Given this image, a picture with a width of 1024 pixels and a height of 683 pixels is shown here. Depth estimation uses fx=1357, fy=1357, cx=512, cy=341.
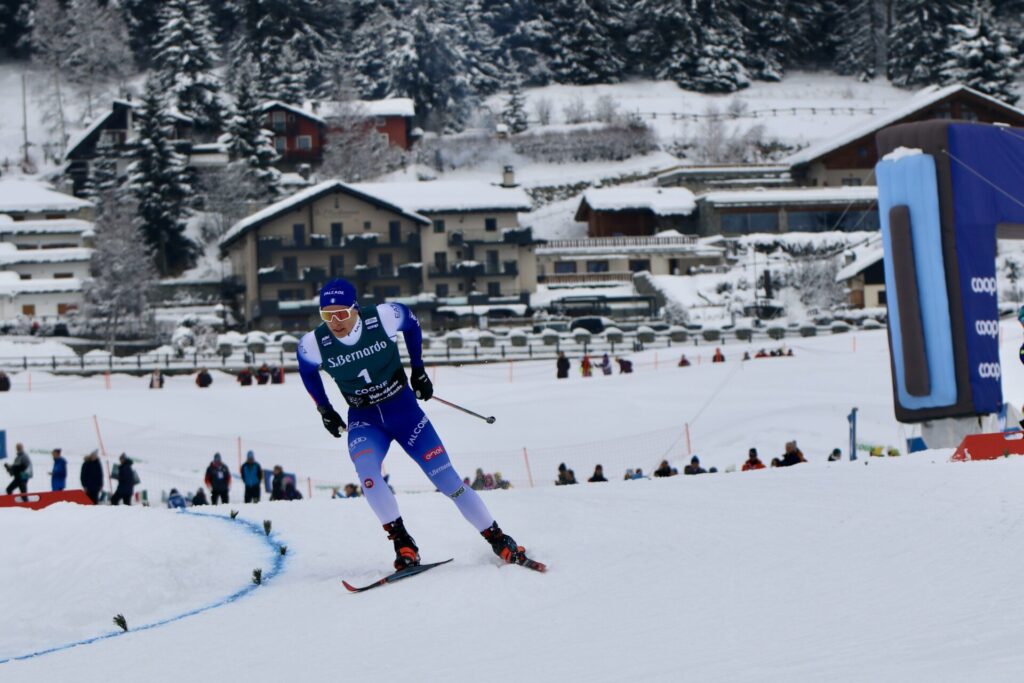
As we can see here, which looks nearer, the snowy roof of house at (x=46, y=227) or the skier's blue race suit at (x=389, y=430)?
the skier's blue race suit at (x=389, y=430)

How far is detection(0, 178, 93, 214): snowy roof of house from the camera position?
7244 centimetres

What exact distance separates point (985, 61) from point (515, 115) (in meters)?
31.0

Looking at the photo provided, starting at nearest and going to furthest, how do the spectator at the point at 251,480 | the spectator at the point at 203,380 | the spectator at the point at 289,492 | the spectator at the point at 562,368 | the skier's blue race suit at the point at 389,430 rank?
1. the skier's blue race suit at the point at 389,430
2. the spectator at the point at 289,492
3. the spectator at the point at 251,480
4. the spectator at the point at 562,368
5. the spectator at the point at 203,380

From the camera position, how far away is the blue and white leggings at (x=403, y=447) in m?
7.42

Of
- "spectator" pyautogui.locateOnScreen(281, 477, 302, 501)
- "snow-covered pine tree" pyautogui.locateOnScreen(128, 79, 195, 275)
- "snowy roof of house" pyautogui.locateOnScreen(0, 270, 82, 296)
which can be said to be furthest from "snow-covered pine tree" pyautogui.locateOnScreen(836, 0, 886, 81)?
"spectator" pyautogui.locateOnScreen(281, 477, 302, 501)

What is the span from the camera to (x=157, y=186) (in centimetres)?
7294

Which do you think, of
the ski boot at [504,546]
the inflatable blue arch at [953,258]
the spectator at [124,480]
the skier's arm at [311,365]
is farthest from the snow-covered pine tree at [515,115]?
the ski boot at [504,546]

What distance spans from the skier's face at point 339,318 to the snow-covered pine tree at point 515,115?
3377 inches

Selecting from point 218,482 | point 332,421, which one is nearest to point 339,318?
point 332,421

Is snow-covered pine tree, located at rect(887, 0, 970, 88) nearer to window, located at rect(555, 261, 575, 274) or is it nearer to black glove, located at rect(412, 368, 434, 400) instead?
window, located at rect(555, 261, 575, 274)

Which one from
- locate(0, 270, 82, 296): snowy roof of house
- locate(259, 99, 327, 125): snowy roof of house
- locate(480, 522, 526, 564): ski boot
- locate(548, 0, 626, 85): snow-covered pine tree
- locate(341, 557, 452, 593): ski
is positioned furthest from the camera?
locate(548, 0, 626, 85): snow-covered pine tree

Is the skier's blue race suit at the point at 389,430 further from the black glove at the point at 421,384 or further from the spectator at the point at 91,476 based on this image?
the spectator at the point at 91,476

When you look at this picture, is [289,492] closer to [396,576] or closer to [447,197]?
[396,576]

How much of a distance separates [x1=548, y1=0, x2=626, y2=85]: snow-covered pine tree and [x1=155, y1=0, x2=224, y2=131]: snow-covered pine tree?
26.3 metres
